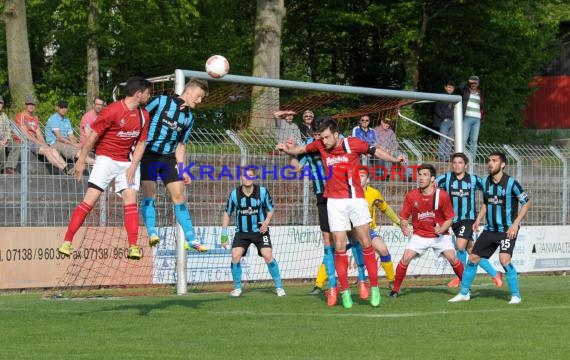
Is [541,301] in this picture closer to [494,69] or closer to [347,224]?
[347,224]

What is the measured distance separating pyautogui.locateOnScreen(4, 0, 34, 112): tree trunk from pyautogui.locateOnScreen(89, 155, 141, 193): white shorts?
14.3 m

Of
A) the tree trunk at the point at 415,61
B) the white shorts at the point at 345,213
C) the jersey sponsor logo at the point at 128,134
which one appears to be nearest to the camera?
the jersey sponsor logo at the point at 128,134

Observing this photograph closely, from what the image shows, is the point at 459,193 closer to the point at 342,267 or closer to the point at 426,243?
the point at 426,243

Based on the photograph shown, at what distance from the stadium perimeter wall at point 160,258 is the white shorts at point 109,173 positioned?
5.95 metres

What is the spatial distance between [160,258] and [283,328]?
308 inches

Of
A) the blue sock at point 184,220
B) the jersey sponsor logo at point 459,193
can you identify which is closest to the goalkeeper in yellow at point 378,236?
the jersey sponsor logo at point 459,193

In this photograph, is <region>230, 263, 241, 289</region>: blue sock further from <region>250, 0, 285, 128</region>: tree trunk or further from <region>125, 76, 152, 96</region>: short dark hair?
<region>250, 0, 285, 128</region>: tree trunk

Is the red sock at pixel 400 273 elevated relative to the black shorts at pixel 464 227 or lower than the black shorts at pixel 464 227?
lower

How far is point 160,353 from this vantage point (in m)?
9.63

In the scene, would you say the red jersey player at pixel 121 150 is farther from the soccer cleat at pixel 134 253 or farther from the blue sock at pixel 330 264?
the blue sock at pixel 330 264

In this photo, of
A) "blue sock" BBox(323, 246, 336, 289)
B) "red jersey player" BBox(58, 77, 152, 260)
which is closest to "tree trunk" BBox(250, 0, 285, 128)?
"blue sock" BBox(323, 246, 336, 289)

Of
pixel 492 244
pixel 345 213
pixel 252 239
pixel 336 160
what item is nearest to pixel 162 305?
pixel 345 213

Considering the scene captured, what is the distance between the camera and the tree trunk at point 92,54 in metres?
31.7

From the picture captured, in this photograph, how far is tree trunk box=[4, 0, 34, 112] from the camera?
2614 centimetres
